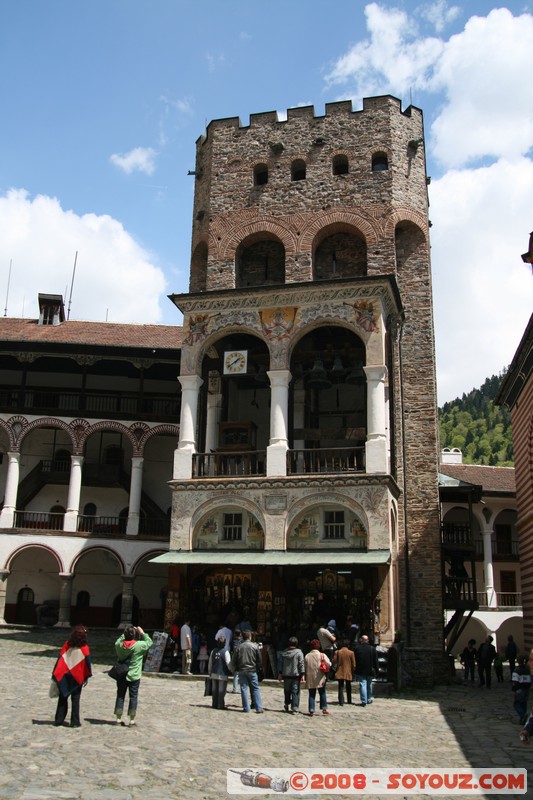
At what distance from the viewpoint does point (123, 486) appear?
32375 millimetres

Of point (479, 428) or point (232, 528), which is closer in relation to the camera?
point (232, 528)

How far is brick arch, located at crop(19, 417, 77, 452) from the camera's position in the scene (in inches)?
1214

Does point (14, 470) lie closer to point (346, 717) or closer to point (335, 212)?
point (335, 212)

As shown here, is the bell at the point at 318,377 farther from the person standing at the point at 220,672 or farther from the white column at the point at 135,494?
the person standing at the point at 220,672

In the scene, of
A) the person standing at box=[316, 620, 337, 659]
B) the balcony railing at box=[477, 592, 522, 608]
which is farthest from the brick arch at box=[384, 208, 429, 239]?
the balcony railing at box=[477, 592, 522, 608]

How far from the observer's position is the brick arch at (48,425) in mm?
30844

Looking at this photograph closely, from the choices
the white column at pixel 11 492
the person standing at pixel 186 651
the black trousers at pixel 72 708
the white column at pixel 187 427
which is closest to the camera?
the black trousers at pixel 72 708

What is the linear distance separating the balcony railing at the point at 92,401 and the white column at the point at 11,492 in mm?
2220

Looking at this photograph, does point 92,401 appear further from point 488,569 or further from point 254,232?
point 488,569

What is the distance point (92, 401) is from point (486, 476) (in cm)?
2019

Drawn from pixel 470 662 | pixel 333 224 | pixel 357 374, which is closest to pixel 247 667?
pixel 357 374

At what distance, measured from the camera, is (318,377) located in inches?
930

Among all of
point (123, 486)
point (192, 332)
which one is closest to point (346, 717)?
point (192, 332)

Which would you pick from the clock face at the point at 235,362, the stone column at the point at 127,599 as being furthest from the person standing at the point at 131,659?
the stone column at the point at 127,599
